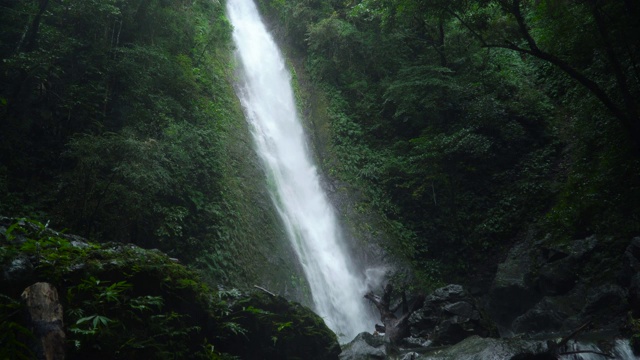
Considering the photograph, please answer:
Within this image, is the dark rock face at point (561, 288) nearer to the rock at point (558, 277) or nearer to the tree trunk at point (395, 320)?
the rock at point (558, 277)

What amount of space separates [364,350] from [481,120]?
10206 mm

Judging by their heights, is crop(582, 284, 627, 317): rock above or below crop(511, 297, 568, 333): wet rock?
above

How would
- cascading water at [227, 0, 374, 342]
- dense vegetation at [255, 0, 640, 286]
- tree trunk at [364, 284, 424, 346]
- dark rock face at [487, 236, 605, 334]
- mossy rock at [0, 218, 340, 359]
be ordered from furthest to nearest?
1. cascading water at [227, 0, 374, 342]
2. dense vegetation at [255, 0, 640, 286]
3. tree trunk at [364, 284, 424, 346]
4. dark rock face at [487, 236, 605, 334]
5. mossy rock at [0, 218, 340, 359]

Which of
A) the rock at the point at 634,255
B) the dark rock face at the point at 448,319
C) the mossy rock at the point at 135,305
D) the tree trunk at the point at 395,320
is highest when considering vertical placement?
the rock at the point at 634,255

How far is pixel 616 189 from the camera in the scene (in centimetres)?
1016

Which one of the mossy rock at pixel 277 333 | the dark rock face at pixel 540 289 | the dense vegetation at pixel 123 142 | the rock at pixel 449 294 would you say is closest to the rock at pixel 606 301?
the dark rock face at pixel 540 289

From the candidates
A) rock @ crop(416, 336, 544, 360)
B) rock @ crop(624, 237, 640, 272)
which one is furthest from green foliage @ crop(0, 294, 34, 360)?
rock @ crop(624, 237, 640, 272)

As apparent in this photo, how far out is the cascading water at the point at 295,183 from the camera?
37.3 ft

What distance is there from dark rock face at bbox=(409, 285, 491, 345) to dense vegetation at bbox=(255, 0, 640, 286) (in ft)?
12.0

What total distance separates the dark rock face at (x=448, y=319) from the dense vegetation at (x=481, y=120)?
366cm

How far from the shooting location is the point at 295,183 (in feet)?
48.2

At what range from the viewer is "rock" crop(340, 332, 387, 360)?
20.1ft

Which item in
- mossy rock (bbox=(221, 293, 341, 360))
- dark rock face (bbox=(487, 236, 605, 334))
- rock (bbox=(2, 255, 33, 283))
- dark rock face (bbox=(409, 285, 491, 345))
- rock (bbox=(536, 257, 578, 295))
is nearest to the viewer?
rock (bbox=(2, 255, 33, 283))

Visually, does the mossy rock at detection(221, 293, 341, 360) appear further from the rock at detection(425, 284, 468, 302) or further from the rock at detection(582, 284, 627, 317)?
the rock at detection(582, 284, 627, 317)
